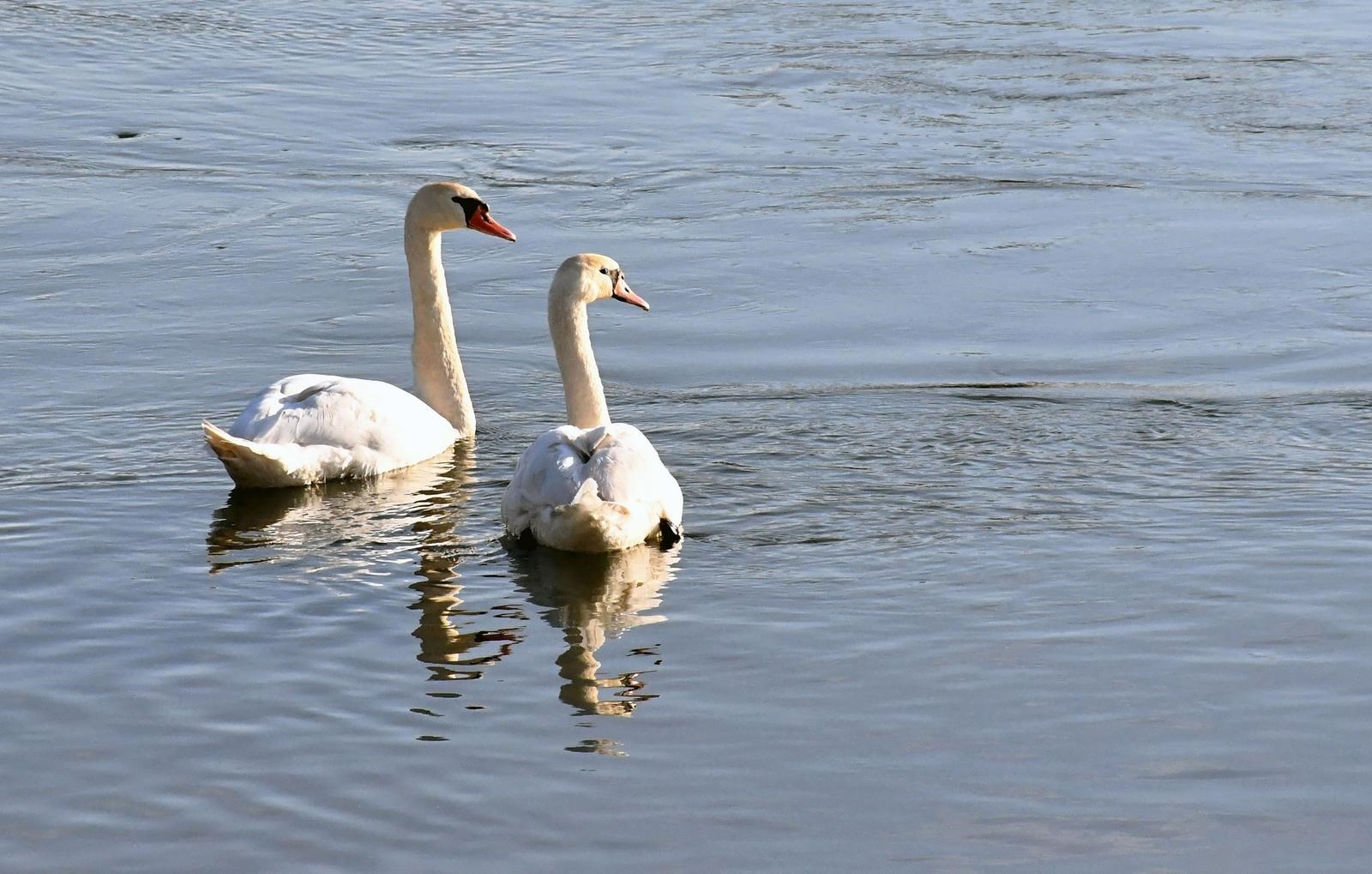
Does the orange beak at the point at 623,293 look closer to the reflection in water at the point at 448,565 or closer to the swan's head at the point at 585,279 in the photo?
the swan's head at the point at 585,279

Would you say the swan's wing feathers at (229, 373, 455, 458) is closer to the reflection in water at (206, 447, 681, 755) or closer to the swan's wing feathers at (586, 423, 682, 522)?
the reflection in water at (206, 447, 681, 755)

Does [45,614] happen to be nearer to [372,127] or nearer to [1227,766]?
[1227,766]

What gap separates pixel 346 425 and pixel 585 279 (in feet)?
4.17

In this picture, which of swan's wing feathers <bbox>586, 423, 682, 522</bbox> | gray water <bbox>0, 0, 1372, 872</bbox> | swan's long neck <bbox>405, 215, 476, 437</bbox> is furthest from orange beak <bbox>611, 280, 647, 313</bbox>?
swan's wing feathers <bbox>586, 423, 682, 522</bbox>

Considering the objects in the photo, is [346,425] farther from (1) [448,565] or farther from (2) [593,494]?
(2) [593,494]

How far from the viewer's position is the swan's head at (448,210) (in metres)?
10.5

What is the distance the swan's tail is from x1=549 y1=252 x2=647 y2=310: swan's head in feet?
4.60

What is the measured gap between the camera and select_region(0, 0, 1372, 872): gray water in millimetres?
5590

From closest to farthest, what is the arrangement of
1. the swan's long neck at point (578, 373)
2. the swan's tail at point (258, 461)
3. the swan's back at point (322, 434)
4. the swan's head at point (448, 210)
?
the swan's tail at point (258, 461)
the swan's back at point (322, 434)
the swan's long neck at point (578, 373)
the swan's head at point (448, 210)

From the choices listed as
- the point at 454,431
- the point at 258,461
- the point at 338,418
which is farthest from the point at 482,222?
the point at 258,461

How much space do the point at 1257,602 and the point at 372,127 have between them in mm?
11010

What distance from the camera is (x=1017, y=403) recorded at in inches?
391

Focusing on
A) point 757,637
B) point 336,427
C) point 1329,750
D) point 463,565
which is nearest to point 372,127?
point 336,427

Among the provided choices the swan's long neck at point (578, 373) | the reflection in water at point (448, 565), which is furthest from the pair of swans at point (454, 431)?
the reflection in water at point (448, 565)
